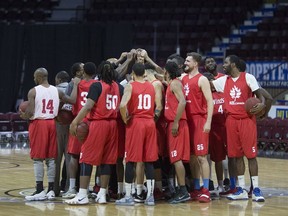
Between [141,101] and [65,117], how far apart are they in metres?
1.34

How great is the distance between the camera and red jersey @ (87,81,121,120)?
10758 mm

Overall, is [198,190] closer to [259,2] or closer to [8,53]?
[8,53]

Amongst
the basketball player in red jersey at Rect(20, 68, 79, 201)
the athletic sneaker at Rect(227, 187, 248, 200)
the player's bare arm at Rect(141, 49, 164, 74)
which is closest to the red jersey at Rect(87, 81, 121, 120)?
the basketball player in red jersey at Rect(20, 68, 79, 201)

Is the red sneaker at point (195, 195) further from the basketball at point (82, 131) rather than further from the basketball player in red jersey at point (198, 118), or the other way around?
the basketball at point (82, 131)

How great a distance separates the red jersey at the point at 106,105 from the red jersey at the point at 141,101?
8.1 inches

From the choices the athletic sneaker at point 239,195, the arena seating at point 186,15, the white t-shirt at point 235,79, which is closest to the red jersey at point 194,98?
the white t-shirt at point 235,79

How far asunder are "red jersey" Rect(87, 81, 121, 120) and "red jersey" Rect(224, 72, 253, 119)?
1669 millimetres

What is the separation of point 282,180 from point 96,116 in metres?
4.71

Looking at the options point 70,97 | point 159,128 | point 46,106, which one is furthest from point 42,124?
point 159,128

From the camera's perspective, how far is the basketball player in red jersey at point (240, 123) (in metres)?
11.3

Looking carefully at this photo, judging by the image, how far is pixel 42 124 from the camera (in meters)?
11.4

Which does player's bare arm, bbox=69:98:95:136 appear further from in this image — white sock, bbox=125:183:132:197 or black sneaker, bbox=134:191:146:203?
black sneaker, bbox=134:191:146:203

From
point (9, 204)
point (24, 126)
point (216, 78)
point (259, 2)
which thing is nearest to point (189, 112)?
point (216, 78)

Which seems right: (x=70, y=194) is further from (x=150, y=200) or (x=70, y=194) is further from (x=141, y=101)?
(x=141, y=101)
